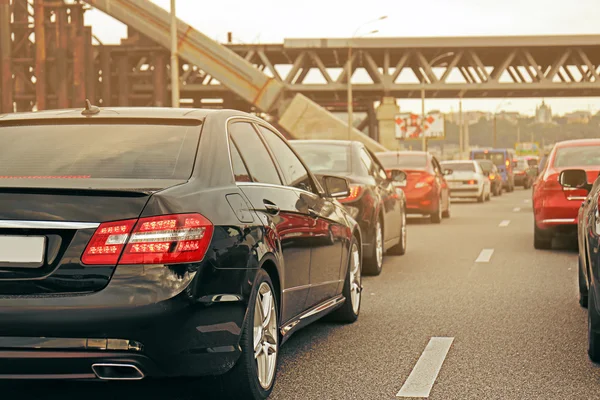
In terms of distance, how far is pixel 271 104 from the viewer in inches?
2095

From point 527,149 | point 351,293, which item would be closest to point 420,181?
point 351,293

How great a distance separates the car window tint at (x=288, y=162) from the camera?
6383 millimetres

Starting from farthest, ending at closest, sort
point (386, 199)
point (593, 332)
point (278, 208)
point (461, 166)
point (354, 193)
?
point (461, 166) < point (386, 199) < point (354, 193) < point (593, 332) < point (278, 208)

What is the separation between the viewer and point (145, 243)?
14.5 feet

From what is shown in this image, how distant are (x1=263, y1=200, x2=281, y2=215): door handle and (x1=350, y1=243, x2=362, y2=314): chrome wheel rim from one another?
224cm

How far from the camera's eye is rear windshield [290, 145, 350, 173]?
1166 centimetres

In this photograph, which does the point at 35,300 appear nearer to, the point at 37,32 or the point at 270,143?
the point at 270,143

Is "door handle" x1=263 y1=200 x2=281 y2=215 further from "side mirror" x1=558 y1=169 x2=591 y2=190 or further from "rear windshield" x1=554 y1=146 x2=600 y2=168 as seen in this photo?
"rear windshield" x1=554 y1=146 x2=600 y2=168

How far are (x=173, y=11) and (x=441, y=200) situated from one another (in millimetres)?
13408

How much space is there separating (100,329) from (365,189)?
7076 millimetres

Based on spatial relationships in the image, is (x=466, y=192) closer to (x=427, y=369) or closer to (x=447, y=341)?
(x=447, y=341)

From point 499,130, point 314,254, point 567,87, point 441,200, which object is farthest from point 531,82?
point 499,130

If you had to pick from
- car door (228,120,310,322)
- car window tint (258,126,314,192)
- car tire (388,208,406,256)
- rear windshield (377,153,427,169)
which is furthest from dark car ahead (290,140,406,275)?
rear windshield (377,153,427,169)

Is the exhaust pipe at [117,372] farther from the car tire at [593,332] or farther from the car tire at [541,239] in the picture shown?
the car tire at [541,239]
